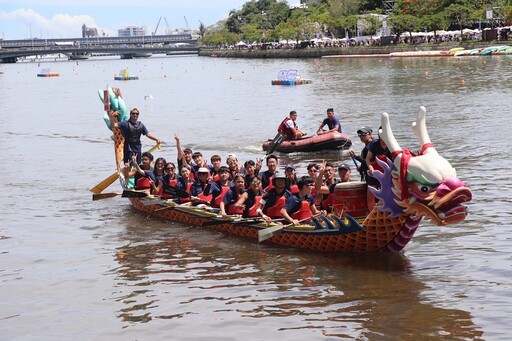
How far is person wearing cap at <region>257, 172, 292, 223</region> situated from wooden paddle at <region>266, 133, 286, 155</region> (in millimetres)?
11100

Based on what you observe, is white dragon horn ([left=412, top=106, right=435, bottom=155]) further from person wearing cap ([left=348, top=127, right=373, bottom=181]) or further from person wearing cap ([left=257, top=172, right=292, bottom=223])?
person wearing cap ([left=257, top=172, right=292, bottom=223])

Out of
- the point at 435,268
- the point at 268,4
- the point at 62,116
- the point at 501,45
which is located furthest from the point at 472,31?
the point at 268,4

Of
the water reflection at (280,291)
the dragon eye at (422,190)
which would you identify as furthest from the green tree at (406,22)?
the dragon eye at (422,190)

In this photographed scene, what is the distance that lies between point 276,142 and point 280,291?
13605 mm

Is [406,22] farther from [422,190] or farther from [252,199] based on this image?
[422,190]

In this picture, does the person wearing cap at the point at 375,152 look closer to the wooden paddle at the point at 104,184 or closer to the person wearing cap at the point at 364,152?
the person wearing cap at the point at 364,152

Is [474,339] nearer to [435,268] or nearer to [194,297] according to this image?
[435,268]

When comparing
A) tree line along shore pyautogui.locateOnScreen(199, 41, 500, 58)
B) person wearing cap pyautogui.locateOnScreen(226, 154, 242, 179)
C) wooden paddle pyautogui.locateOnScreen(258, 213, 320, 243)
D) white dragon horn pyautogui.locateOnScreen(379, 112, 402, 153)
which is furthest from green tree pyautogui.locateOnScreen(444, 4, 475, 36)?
white dragon horn pyautogui.locateOnScreen(379, 112, 402, 153)

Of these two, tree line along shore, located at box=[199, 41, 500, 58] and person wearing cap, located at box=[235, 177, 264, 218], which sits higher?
tree line along shore, located at box=[199, 41, 500, 58]

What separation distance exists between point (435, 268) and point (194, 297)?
3925mm

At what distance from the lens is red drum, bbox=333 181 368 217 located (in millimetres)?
13242

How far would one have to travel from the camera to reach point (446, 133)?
2919cm

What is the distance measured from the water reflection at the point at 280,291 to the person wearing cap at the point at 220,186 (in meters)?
1.03

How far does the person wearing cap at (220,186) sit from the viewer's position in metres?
15.8
